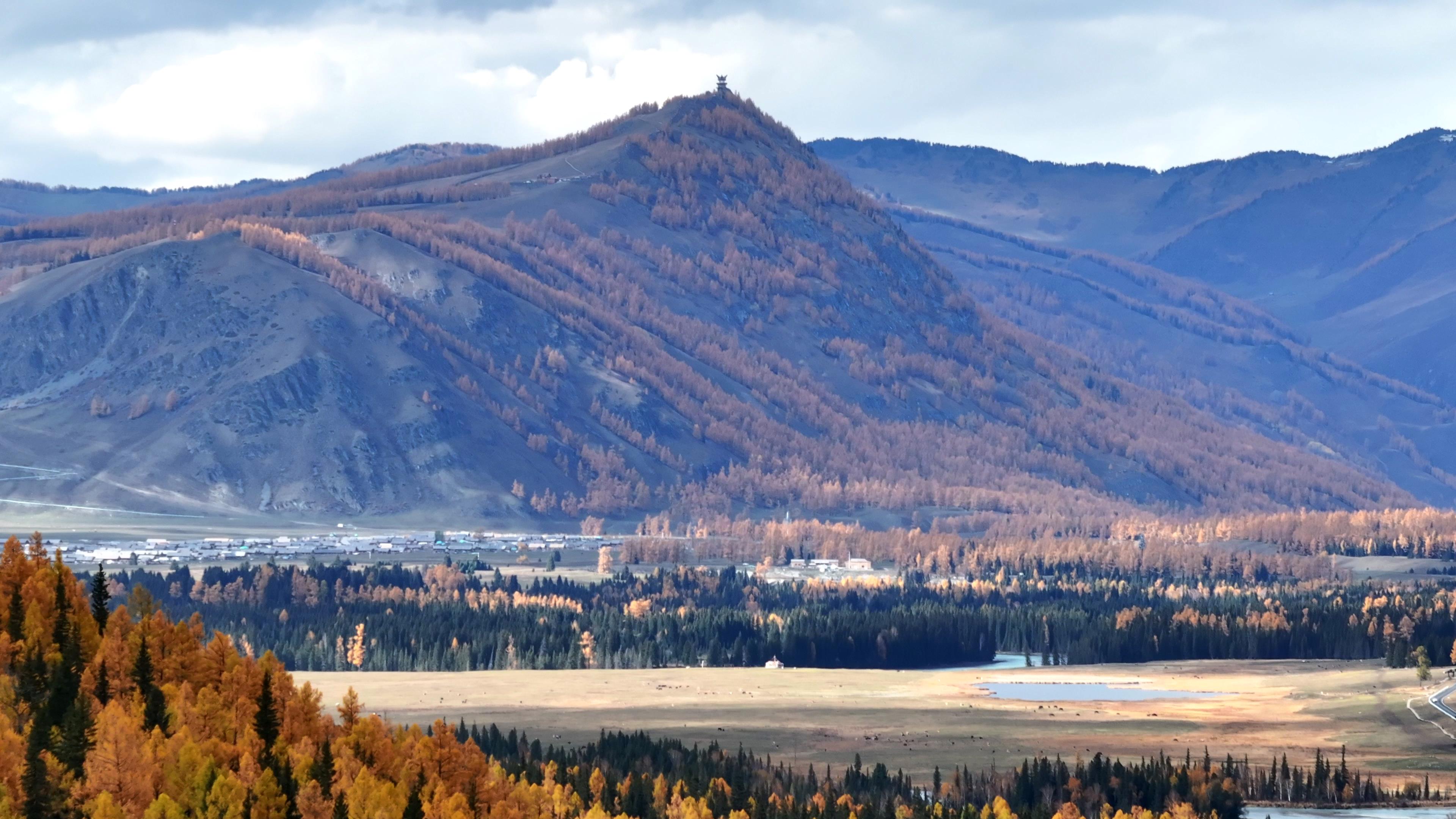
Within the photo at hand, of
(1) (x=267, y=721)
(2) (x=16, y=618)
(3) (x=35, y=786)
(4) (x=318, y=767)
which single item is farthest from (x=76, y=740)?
(2) (x=16, y=618)

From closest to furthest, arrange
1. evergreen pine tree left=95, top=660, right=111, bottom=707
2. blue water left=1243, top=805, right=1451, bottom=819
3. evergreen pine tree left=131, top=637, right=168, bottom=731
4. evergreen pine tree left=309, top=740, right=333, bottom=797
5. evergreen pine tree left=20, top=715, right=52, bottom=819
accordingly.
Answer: evergreen pine tree left=20, top=715, right=52, bottom=819
evergreen pine tree left=309, top=740, right=333, bottom=797
evergreen pine tree left=131, top=637, right=168, bottom=731
evergreen pine tree left=95, top=660, right=111, bottom=707
blue water left=1243, top=805, right=1451, bottom=819

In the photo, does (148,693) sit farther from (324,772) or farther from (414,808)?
(414,808)

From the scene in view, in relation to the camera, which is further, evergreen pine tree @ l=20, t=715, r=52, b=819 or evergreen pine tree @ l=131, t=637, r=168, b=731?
evergreen pine tree @ l=131, t=637, r=168, b=731

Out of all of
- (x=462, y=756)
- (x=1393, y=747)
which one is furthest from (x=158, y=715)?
(x=1393, y=747)

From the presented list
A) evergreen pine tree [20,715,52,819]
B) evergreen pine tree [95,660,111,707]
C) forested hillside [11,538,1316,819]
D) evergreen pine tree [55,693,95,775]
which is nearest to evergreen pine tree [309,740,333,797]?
forested hillside [11,538,1316,819]

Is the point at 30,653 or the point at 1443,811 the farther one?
the point at 1443,811

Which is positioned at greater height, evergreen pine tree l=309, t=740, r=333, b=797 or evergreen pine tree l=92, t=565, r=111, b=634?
evergreen pine tree l=92, t=565, r=111, b=634

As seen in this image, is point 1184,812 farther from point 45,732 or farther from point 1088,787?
point 45,732

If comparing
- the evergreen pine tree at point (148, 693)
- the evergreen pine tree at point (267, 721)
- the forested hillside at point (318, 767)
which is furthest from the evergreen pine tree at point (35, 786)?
the evergreen pine tree at point (267, 721)

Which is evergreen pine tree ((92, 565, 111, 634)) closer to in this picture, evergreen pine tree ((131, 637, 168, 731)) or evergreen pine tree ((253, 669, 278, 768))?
evergreen pine tree ((131, 637, 168, 731))

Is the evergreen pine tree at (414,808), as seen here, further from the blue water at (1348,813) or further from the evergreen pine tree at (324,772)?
the blue water at (1348,813)

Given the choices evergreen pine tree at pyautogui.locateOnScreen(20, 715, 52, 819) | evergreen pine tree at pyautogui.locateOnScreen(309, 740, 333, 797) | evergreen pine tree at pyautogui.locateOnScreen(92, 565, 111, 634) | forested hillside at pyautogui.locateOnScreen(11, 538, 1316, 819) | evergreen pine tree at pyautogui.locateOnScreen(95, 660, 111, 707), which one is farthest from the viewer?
evergreen pine tree at pyautogui.locateOnScreen(92, 565, 111, 634)
